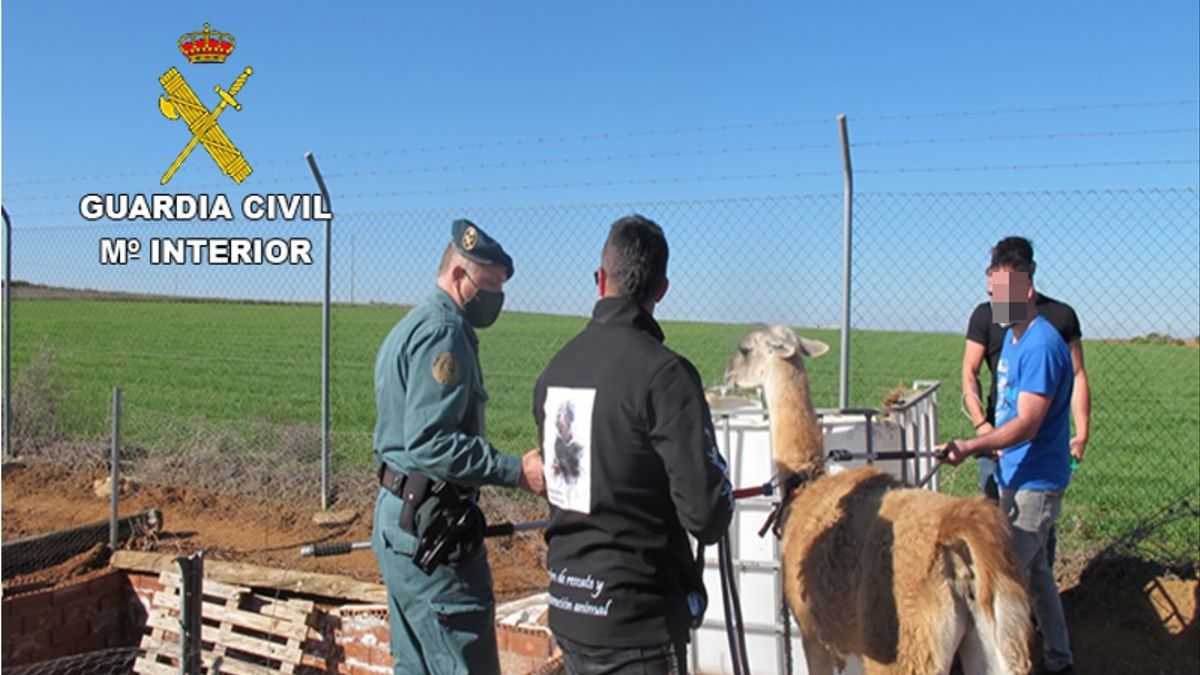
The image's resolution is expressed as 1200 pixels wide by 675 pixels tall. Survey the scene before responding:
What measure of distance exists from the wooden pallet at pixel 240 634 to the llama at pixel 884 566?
3.98 metres

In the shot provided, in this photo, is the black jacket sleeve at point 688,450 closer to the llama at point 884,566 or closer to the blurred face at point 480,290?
the blurred face at point 480,290

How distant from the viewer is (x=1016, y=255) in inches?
175

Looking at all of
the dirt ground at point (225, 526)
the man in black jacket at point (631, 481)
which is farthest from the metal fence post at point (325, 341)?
the man in black jacket at point (631, 481)

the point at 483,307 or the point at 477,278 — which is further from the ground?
the point at 477,278

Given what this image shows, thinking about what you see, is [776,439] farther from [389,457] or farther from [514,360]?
[514,360]

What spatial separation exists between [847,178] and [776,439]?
252 centimetres

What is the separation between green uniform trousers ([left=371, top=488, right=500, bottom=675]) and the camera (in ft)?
11.1

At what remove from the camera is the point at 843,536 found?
3906mm

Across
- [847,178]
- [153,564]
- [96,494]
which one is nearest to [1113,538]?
[847,178]

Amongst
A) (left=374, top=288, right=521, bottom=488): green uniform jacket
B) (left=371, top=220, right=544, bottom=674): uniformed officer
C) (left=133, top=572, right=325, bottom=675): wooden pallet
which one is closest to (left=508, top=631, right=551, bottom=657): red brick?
(left=133, top=572, right=325, bottom=675): wooden pallet

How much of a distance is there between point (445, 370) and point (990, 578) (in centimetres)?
229

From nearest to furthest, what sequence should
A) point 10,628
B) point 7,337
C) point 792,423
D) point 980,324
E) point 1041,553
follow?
point 792,423 < point 1041,553 < point 980,324 < point 10,628 < point 7,337

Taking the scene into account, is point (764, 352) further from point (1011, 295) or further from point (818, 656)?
point (818, 656)

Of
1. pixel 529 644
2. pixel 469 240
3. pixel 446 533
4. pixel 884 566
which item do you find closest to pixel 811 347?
pixel 884 566
